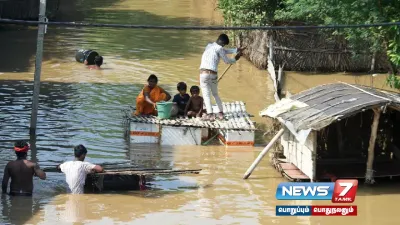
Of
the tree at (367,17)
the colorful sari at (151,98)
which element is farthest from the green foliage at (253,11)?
the colorful sari at (151,98)

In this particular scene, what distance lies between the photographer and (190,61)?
2200 cm

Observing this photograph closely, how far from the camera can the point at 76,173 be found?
11.1 m

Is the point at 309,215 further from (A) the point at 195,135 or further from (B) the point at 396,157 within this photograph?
(A) the point at 195,135

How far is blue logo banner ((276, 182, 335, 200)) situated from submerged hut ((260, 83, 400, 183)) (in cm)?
100

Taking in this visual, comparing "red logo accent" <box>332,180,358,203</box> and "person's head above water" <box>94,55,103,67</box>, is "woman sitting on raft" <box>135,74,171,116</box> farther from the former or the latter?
"person's head above water" <box>94,55,103,67</box>

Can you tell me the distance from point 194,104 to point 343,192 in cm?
506

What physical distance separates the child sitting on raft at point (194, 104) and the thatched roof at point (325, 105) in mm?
2324

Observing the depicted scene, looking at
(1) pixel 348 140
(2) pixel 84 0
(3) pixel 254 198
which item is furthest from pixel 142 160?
(2) pixel 84 0

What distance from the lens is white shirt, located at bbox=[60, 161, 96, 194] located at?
36.3 ft

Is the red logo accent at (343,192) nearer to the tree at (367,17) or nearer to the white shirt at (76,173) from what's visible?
the tree at (367,17)

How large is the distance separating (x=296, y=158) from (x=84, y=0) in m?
24.9

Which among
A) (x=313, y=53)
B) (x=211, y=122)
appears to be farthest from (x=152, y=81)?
(x=313, y=53)

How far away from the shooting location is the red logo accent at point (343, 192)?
32.8 ft

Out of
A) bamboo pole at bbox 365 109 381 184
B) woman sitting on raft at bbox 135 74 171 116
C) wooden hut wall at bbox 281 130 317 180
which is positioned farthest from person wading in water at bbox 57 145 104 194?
bamboo pole at bbox 365 109 381 184
